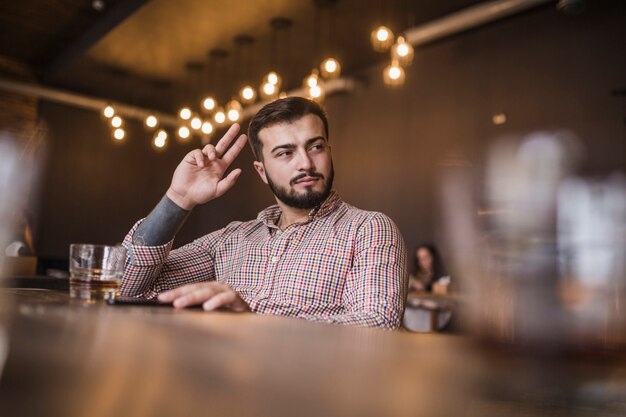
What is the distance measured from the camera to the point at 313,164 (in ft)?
4.85

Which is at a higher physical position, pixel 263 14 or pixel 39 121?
pixel 263 14

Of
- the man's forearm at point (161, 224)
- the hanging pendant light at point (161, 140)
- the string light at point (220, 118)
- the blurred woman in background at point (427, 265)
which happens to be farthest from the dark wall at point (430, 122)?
the man's forearm at point (161, 224)

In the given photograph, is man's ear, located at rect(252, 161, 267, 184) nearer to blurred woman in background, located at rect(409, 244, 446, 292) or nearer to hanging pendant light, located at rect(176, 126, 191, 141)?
hanging pendant light, located at rect(176, 126, 191, 141)

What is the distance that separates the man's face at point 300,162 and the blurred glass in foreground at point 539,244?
1.47 ft

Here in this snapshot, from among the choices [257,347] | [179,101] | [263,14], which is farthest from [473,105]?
[257,347]

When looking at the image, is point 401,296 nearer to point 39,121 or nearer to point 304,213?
point 304,213

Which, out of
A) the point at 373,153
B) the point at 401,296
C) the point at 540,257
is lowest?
the point at 401,296

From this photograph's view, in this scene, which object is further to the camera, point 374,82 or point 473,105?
point 374,82

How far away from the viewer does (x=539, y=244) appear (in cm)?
68

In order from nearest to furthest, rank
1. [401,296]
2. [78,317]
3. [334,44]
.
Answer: [78,317], [401,296], [334,44]

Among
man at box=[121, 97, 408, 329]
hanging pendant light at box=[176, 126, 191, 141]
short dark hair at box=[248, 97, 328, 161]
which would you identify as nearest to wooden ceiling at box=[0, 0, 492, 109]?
hanging pendant light at box=[176, 126, 191, 141]

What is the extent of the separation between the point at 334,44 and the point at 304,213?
12.9ft

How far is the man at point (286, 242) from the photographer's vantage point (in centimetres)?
121

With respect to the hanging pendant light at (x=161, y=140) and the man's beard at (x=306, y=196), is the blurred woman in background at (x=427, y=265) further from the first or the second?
the man's beard at (x=306, y=196)
